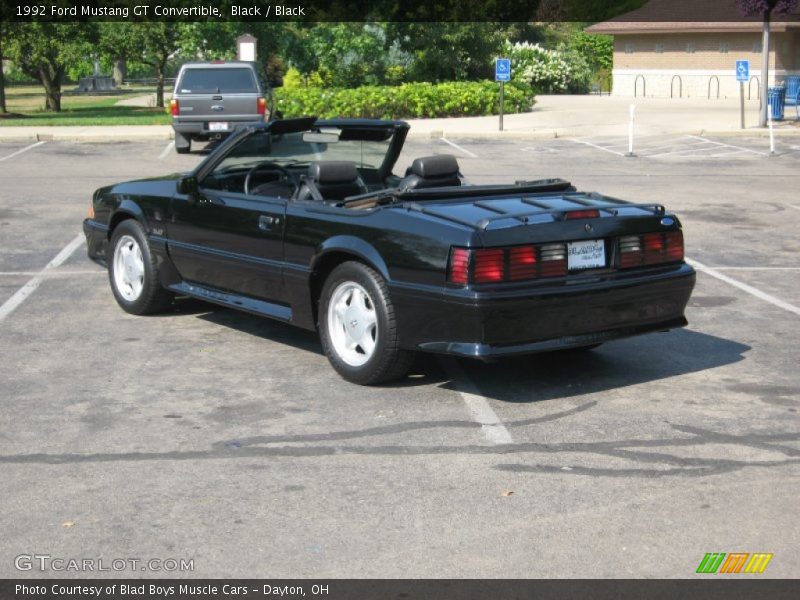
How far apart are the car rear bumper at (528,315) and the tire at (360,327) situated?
0.36 feet

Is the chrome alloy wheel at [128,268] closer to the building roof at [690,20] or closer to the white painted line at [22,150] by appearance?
the white painted line at [22,150]

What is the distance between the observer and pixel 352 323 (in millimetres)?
7094

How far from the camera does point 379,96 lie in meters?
32.5

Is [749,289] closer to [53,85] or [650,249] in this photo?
[650,249]

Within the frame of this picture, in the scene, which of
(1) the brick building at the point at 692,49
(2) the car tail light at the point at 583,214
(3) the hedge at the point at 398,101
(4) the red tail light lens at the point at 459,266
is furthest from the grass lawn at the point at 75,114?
(4) the red tail light lens at the point at 459,266

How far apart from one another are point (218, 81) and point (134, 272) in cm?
1664

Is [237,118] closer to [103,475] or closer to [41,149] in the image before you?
[41,149]

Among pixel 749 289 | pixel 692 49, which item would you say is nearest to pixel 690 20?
pixel 692 49

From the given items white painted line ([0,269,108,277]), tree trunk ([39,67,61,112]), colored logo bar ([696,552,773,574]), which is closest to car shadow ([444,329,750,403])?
colored logo bar ([696,552,773,574])

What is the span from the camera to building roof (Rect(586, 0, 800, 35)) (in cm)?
4684

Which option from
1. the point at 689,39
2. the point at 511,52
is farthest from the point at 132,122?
the point at 689,39

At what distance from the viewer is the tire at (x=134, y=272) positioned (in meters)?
8.79

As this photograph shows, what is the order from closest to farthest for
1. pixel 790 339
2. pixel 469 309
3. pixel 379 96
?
pixel 469 309
pixel 790 339
pixel 379 96

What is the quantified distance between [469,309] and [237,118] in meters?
19.1
